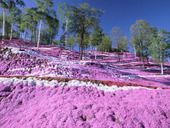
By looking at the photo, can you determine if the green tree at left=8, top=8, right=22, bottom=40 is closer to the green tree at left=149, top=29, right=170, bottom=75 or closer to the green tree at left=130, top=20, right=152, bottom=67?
the green tree at left=130, top=20, right=152, bottom=67

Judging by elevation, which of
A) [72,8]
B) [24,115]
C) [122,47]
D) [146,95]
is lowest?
[24,115]

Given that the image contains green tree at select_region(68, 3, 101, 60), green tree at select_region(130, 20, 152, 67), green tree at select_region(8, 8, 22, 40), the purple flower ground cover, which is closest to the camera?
the purple flower ground cover

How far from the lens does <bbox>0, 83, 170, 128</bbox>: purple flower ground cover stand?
9867 mm

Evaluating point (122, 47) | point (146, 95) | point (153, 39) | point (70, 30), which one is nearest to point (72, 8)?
point (70, 30)

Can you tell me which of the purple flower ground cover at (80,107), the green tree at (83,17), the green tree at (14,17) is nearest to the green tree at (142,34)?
the green tree at (83,17)

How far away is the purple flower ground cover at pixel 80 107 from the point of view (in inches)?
388

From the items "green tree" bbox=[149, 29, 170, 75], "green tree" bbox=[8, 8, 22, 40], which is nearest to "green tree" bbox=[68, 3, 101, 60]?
"green tree" bbox=[149, 29, 170, 75]

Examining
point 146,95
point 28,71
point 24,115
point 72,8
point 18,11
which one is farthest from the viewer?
point 18,11

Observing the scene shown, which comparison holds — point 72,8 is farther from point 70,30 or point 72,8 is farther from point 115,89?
point 115,89

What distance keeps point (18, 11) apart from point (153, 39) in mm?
38860

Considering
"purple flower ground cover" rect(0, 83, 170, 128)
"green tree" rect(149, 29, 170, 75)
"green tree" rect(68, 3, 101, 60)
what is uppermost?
"green tree" rect(68, 3, 101, 60)

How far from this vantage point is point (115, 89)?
44.3 ft

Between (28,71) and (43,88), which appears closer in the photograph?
(43,88)

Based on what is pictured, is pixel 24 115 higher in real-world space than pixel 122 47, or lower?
lower
